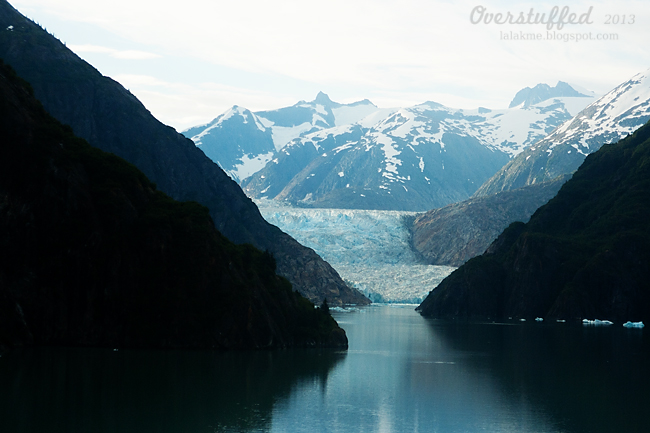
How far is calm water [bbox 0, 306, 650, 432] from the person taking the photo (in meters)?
33.5

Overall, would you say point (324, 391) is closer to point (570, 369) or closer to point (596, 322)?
point (570, 369)

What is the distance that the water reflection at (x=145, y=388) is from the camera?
3212 cm

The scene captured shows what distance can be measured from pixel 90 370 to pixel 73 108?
8554cm

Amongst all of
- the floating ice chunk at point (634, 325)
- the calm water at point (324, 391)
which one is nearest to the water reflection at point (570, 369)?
the calm water at point (324, 391)

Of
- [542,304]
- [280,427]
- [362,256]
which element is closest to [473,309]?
[542,304]

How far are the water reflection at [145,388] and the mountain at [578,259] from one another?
6891 centimetres

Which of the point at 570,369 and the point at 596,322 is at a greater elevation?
the point at 596,322

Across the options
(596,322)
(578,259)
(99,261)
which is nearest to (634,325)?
(596,322)

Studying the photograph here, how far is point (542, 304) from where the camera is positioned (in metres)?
119

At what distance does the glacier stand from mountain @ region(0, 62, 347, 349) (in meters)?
95.0

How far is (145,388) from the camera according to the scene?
39.7m

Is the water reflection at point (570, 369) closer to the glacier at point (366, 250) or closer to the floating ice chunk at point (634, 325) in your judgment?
the floating ice chunk at point (634, 325)

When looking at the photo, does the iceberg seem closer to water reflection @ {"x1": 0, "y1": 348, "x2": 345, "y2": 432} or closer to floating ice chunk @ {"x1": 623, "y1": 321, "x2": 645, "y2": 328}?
floating ice chunk @ {"x1": 623, "y1": 321, "x2": 645, "y2": 328}

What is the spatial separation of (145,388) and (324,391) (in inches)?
394
